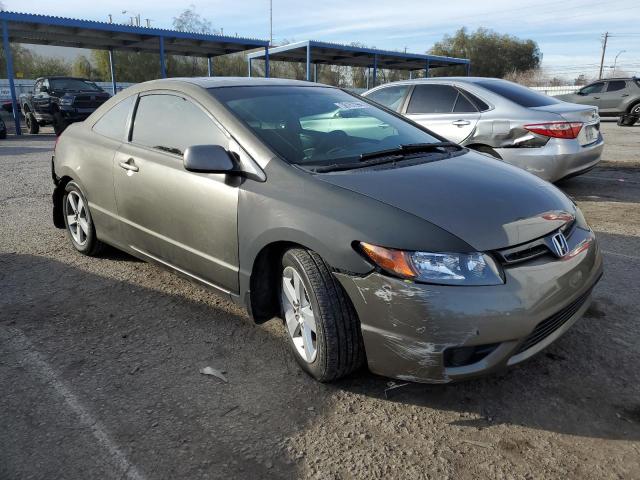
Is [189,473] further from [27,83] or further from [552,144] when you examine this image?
[27,83]

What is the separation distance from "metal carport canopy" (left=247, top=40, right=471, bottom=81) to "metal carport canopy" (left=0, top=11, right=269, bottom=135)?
1.60 meters

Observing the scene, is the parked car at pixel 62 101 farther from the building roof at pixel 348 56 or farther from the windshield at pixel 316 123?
the windshield at pixel 316 123

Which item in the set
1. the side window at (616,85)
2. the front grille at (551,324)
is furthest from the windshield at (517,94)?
the side window at (616,85)

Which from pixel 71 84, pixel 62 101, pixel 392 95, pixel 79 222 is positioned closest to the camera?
pixel 79 222

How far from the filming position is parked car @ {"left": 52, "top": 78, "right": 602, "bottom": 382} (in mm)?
2234

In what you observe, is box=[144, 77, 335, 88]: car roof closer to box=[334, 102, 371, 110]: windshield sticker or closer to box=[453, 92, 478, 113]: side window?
box=[334, 102, 371, 110]: windshield sticker

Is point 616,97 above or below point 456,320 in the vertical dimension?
above

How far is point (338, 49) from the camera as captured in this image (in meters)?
27.3

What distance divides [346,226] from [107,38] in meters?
24.2

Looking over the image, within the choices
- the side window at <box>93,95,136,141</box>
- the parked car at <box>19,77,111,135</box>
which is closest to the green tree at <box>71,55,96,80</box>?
the parked car at <box>19,77,111,135</box>

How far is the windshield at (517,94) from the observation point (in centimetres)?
638

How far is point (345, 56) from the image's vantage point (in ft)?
100

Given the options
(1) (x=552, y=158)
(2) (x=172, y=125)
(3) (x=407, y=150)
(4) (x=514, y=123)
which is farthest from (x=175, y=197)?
(1) (x=552, y=158)

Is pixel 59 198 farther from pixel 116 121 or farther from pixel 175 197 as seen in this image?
pixel 175 197
